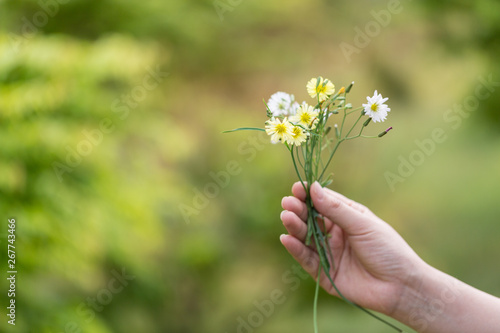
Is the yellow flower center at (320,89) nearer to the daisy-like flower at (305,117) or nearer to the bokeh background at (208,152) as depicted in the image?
the daisy-like flower at (305,117)

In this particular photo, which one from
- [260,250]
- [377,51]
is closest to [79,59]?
[260,250]

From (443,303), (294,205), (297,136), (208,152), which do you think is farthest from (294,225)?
(208,152)

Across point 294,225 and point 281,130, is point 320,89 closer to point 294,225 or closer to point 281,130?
point 281,130

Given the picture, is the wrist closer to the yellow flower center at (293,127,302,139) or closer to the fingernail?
the fingernail

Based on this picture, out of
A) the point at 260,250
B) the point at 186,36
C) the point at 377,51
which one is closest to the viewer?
the point at 260,250

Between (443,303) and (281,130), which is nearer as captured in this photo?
(281,130)

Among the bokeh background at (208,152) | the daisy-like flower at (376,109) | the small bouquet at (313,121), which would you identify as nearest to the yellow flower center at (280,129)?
the small bouquet at (313,121)

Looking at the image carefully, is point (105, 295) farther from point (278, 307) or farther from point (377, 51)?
point (377, 51)
